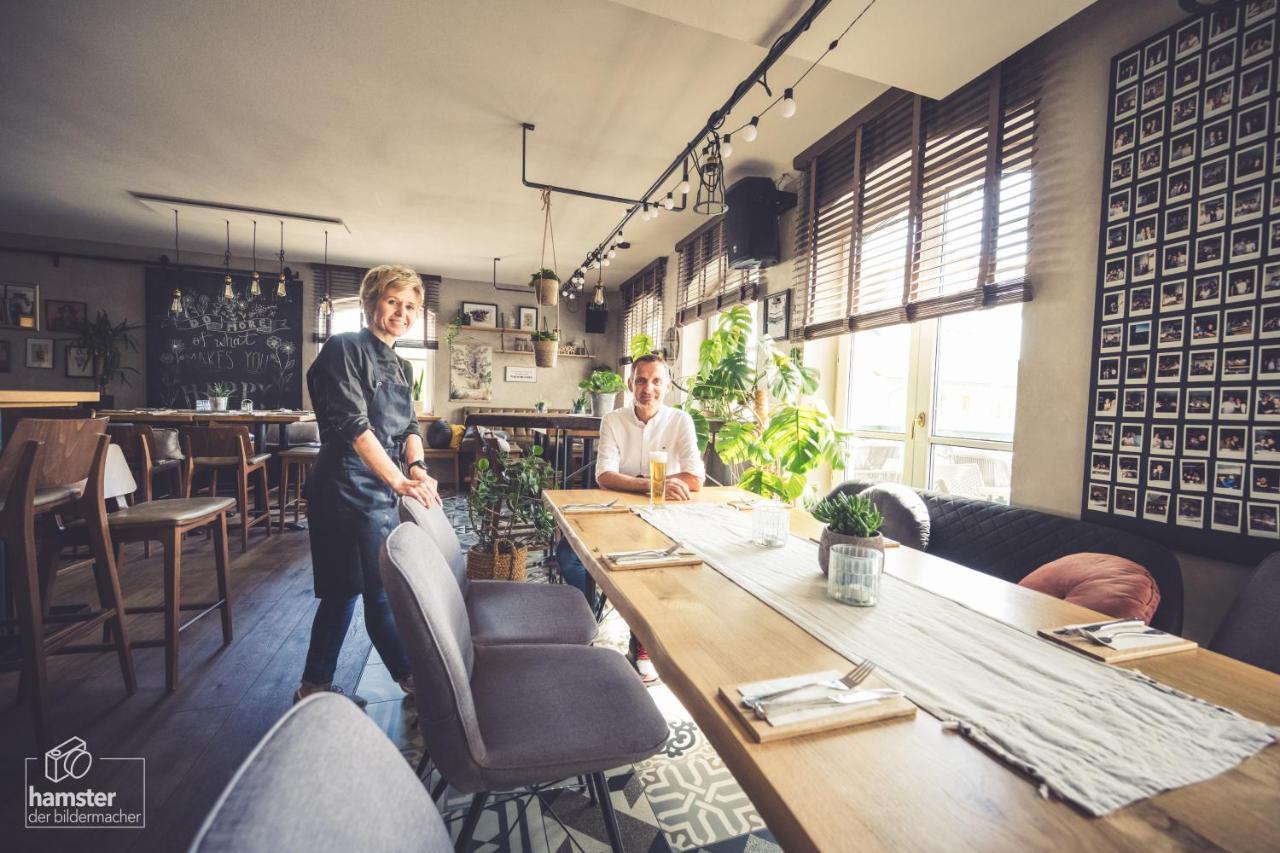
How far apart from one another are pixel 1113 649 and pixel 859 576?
403mm

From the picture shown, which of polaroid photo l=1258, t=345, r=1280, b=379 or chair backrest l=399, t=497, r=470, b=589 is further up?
A: polaroid photo l=1258, t=345, r=1280, b=379

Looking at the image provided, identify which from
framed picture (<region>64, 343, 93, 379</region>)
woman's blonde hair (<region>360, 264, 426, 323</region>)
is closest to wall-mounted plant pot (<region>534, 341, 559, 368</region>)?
woman's blonde hair (<region>360, 264, 426, 323</region>)

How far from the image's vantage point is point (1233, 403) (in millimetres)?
1651

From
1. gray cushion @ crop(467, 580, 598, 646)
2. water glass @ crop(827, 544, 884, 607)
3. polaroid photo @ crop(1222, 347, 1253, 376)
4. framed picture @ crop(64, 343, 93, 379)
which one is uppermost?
framed picture @ crop(64, 343, 93, 379)

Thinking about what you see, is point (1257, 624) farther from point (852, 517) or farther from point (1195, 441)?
point (852, 517)

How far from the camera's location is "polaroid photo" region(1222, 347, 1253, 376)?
1.62 meters

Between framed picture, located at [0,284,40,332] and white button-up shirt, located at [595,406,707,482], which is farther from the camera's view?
framed picture, located at [0,284,40,332]

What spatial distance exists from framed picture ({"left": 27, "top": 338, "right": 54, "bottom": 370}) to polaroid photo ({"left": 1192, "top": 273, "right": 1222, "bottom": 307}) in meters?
9.67

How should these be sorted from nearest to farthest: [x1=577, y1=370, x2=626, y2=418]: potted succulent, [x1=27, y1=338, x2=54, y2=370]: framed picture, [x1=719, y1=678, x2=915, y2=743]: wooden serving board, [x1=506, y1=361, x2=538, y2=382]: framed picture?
[x1=719, y1=678, x2=915, y2=743]: wooden serving board < [x1=577, y1=370, x2=626, y2=418]: potted succulent < [x1=27, y1=338, x2=54, y2=370]: framed picture < [x1=506, y1=361, x2=538, y2=382]: framed picture

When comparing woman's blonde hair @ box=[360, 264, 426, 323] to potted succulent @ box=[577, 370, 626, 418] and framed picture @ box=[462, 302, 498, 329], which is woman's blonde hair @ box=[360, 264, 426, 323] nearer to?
potted succulent @ box=[577, 370, 626, 418]

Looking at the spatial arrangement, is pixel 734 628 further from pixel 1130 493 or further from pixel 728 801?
pixel 1130 493

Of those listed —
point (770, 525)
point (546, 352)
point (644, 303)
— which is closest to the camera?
point (770, 525)

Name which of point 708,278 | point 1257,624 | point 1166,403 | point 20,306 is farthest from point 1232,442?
point 20,306

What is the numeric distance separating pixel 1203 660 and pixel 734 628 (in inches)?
31.3
